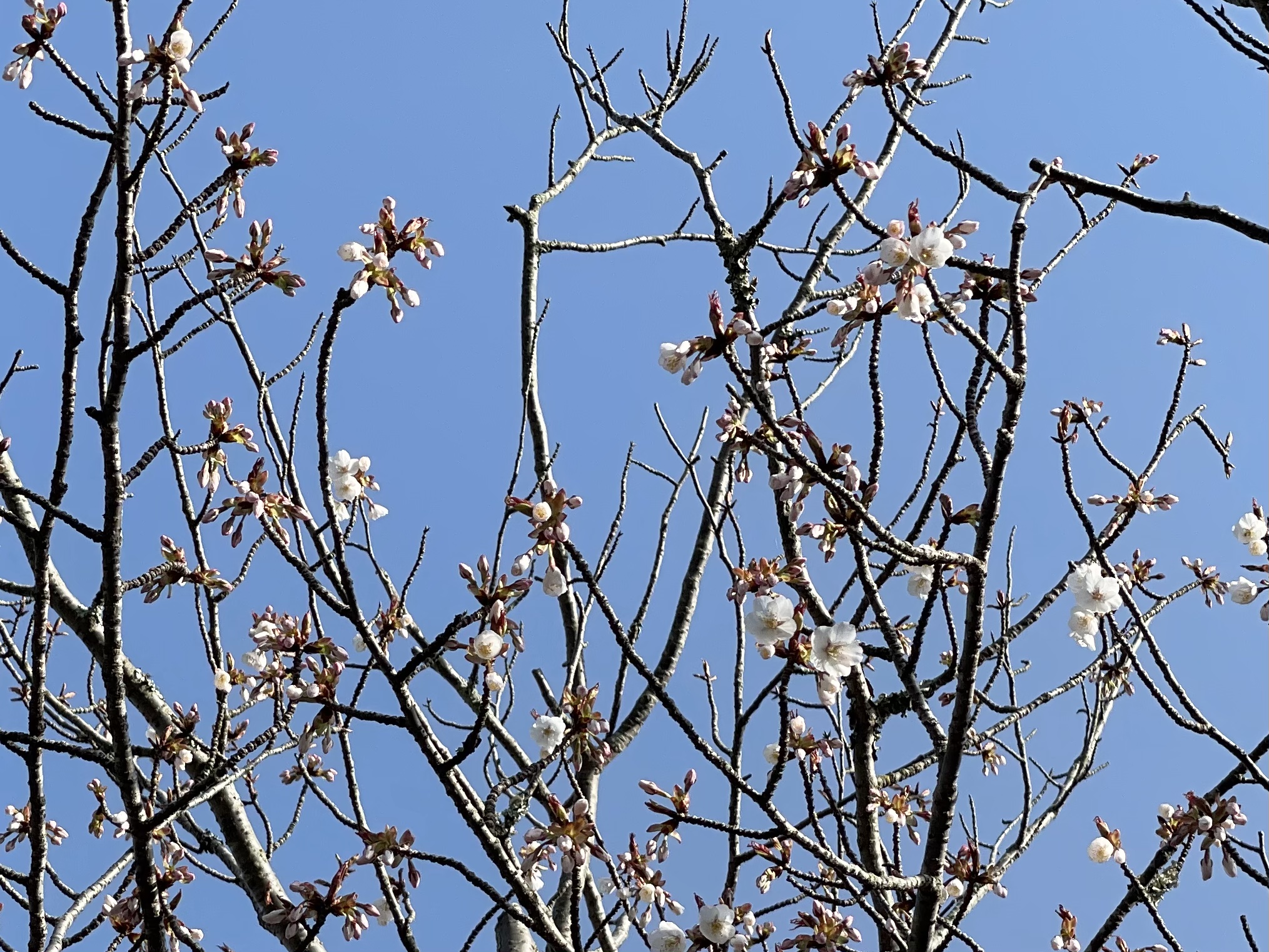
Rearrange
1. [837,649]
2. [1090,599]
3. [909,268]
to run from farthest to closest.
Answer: [1090,599]
[837,649]
[909,268]

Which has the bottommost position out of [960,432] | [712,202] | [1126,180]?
[960,432]

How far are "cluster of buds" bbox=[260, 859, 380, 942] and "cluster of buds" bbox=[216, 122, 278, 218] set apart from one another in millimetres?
1411

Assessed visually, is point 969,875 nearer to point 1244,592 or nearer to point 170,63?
point 1244,592

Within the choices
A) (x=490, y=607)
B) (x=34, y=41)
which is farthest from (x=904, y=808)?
(x=34, y=41)

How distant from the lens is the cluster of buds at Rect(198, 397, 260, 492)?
209cm

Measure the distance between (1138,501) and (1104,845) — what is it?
948 mm

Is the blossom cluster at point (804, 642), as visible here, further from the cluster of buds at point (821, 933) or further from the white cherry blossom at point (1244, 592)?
the white cherry blossom at point (1244, 592)

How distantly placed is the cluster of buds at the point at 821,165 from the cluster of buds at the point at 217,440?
120cm

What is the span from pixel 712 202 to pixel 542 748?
1873mm

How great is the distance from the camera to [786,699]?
190 centimetres

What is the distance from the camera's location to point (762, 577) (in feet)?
6.10

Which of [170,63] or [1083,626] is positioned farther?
[1083,626]

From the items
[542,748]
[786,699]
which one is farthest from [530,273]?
[786,699]

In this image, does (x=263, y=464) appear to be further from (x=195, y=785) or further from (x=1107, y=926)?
(x=1107, y=926)
